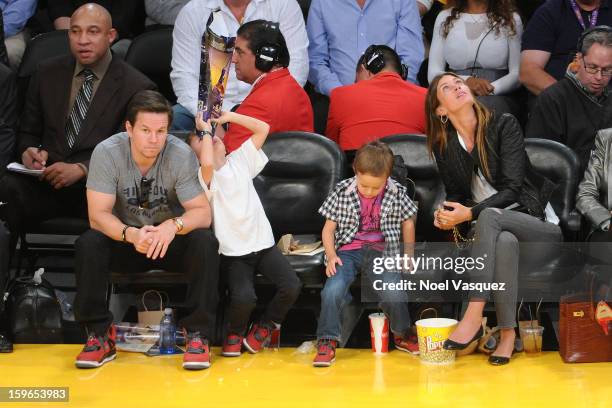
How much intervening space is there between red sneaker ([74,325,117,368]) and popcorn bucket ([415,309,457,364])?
1436mm

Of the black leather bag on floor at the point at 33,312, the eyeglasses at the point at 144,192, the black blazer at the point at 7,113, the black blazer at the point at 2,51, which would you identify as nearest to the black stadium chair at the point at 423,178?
the eyeglasses at the point at 144,192

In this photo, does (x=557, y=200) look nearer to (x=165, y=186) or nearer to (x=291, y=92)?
(x=291, y=92)

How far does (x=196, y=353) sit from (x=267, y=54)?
1749 mm

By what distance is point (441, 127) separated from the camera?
5.53 meters

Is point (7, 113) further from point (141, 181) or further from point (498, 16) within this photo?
point (498, 16)

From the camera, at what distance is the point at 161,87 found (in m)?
7.20

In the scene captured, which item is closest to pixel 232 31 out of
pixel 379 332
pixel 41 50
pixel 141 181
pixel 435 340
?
pixel 41 50

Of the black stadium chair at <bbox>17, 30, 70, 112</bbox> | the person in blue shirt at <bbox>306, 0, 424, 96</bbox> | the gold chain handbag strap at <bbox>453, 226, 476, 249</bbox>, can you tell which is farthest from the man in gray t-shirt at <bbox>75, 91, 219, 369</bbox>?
the person in blue shirt at <bbox>306, 0, 424, 96</bbox>

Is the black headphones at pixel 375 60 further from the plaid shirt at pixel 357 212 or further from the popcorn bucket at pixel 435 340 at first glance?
the popcorn bucket at pixel 435 340

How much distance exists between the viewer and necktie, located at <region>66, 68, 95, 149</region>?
20.6 feet

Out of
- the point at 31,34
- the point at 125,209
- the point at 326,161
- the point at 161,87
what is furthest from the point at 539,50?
the point at 31,34

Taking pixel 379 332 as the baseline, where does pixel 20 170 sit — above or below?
above

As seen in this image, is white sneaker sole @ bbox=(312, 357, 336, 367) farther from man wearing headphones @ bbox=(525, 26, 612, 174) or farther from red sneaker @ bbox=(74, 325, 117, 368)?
man wearing headphones @ bbox=(525, 26, 612, 174)

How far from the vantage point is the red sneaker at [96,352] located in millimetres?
5027
